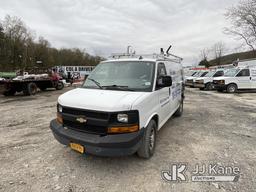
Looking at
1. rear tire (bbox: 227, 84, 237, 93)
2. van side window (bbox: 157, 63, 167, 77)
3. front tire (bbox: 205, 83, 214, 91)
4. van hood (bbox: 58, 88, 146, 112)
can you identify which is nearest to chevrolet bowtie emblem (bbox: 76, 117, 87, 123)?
van hood (bbox: 58, 88, 146, 112)

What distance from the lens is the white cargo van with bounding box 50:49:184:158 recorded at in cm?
293

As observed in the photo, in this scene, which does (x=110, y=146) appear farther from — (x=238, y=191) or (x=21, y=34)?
(x=21, y=34)

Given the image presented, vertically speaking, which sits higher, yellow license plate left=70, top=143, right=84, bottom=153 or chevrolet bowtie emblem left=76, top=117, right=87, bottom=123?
chevrolet bowtie emblem left=76, top=117, right=87, bottom=123

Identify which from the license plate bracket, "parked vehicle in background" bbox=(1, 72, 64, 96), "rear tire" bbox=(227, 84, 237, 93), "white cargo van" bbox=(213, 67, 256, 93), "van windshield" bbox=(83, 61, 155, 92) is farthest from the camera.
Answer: "rear tire" bbox=(227, 84, 237, 93)

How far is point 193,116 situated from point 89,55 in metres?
66.7

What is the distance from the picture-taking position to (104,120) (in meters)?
2.96

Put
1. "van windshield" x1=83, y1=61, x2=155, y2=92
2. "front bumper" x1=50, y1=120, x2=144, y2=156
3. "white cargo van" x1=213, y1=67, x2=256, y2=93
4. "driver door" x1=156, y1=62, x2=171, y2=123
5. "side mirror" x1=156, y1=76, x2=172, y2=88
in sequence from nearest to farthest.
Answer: "front bumper" x1=50, y1=120, x2=144, y2=156
"van windshield" x1=83, y1=61, x2=155, y2=92
"side mirror" x1=156, y1=76, x2=172, y2=88
"driver door" x1=156, y1=62, x2=171, y2=123
"white cargo van" x1=213, y1=67, x2=256, y2=93

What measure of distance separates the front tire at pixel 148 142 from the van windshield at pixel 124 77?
2.43 ft

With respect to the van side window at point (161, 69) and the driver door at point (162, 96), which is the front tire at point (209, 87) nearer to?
the driver door at point (162, 96)

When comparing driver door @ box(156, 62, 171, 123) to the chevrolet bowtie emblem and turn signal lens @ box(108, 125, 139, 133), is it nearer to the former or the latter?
turn signal lens @ box(108, 125, 139, 133)

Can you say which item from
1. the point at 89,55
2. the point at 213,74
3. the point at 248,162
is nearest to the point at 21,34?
the point at 89,55

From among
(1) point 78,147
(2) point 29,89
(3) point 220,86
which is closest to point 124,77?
(1) point 78,147

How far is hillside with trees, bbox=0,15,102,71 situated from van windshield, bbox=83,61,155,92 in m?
33.3

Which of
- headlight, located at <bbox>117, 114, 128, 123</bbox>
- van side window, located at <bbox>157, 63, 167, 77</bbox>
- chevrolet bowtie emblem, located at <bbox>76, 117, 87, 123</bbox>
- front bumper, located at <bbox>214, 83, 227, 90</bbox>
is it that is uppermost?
van side window, located at <bbox>157, 63, 167, 77</bbox>
